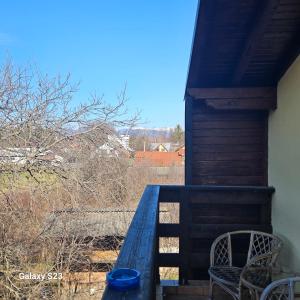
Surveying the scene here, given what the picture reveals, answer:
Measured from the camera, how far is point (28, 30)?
34.7 feet

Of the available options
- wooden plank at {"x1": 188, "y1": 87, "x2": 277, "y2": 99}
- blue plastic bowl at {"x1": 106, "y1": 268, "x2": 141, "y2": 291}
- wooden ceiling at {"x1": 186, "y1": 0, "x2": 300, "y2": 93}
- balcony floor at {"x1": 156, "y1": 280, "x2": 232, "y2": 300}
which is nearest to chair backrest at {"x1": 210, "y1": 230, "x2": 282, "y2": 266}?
balcony floor at {"x1": 156, "y1": 280, "x2": 232, "y2": 300}

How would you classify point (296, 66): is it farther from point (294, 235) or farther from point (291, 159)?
point (294, 235)

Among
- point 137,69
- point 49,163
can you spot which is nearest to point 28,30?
point 137,69

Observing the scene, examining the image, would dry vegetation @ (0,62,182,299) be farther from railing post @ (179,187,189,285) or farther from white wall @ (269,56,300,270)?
white wall @ (269,56,300,270)

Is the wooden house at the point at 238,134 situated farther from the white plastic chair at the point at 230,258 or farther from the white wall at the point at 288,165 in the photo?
the white plastic chair at the point at 230,258

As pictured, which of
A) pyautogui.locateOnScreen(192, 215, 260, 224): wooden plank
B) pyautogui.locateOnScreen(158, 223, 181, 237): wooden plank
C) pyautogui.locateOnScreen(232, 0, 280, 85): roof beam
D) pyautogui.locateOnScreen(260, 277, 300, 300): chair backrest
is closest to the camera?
pyautogui.locateOnScreen(260, 277, 300, 300): chair backrest

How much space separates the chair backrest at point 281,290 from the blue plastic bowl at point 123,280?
1111 mm

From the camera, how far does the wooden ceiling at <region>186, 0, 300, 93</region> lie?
2017 millimetres

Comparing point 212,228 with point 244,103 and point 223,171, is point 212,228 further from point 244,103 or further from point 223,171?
point 244,103

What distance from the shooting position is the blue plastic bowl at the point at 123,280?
0.71m

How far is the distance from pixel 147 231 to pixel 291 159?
1742mm

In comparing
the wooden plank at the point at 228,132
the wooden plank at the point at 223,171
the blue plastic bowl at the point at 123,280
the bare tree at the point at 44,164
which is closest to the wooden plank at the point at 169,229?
the wooden plank at the point at 223,171

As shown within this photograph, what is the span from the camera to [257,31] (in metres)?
2.17

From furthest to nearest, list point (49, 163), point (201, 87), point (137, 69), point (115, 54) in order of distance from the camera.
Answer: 1. point (137, 69)
2. point (115, 54)
3. point (49, 163)
4. point (201, 87)
